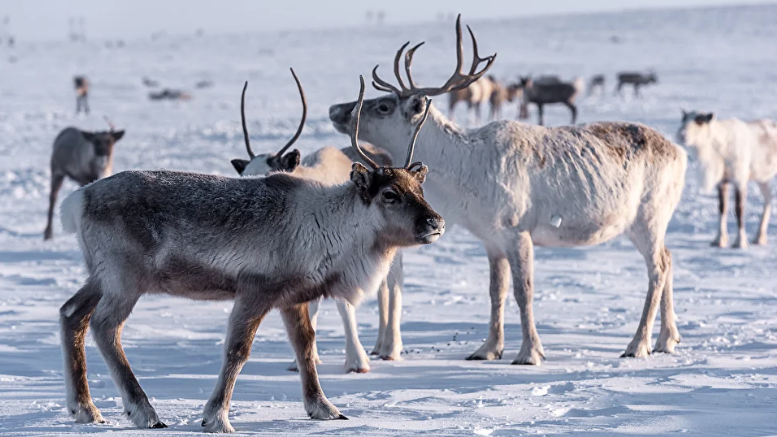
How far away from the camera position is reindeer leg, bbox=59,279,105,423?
491 cm

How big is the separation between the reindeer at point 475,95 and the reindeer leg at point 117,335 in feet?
66.9

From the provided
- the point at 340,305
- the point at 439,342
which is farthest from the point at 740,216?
the point at 340,305

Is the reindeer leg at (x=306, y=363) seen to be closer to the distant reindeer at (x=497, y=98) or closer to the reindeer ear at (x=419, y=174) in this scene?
the reindeer ear at (x=419, y=174)

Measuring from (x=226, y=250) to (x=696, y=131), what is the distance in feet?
31.6

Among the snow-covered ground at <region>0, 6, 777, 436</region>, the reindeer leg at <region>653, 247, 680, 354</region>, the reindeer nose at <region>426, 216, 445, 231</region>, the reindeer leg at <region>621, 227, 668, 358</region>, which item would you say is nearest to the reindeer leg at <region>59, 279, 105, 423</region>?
the snow-covered ground at <region>0, 6, 777, 436</region>

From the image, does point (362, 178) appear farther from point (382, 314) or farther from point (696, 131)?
point (696, 131)

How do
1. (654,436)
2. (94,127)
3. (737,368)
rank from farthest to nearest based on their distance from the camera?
1. (94,127)
2. (737,368)
3. (654,436)

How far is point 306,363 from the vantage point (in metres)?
5.09

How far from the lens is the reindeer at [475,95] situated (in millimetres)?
25475

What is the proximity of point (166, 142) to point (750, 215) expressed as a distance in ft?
38.6

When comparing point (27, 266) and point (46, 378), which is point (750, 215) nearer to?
point (27, 266)

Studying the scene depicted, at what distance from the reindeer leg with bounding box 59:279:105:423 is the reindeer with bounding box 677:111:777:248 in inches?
373

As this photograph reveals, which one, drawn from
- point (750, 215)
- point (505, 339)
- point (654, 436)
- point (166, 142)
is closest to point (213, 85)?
point (166, 142)

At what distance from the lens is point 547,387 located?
579cm
